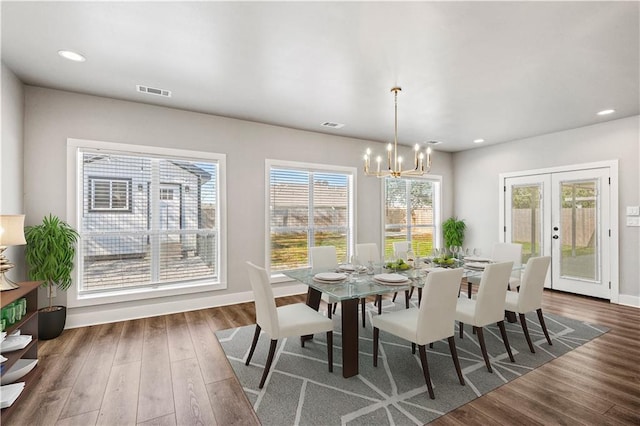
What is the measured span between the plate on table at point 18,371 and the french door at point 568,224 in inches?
266

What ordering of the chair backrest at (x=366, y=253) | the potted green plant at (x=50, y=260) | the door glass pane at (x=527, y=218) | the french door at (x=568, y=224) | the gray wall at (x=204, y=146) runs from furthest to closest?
the door glass pane at (x=527, y=218) → the french door at (x=568, y=224) → the chair backrest at (x=366, y=253) → the gray wall at (x=204, y=146) → the potted green plant at (x=50, y=260)

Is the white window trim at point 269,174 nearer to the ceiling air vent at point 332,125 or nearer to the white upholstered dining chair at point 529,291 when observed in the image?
the ceiling air vent at point 332,125

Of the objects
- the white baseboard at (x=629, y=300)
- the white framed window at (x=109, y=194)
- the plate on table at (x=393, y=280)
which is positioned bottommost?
the white baseboard at (x=629, y=300)

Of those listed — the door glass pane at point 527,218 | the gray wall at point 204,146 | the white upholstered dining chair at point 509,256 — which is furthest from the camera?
the door glass pane at point 527,218

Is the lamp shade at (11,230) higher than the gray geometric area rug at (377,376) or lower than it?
higher

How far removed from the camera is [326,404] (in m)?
2.13

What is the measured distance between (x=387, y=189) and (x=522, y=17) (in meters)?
3.97

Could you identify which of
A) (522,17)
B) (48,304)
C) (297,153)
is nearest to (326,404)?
(522,17)

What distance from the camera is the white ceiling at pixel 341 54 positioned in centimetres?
213

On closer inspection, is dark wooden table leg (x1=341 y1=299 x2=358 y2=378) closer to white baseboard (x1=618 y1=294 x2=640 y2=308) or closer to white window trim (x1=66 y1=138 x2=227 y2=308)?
white window trim (x1=66 y1=138 x2=227 y2=308)

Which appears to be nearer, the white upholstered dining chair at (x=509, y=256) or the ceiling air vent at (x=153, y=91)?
the ceiling air vent at (x=153, y=91)

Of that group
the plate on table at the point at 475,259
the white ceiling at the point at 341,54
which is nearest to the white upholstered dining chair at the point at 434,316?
the plate on table at the point at 475,259

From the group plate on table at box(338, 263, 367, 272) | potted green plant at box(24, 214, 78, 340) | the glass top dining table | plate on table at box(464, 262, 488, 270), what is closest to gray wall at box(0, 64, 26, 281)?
potted green plant at box(24, 214, 78, 340)

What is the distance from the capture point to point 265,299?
2381mm
